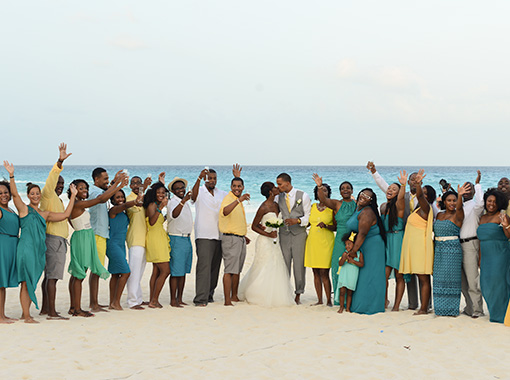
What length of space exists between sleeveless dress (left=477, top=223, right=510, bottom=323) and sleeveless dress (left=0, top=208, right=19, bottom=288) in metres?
6.23

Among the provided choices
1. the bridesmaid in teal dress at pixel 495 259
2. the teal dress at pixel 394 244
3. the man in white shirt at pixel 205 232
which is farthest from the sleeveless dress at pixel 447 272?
the man in white shirt at pixel 205 232

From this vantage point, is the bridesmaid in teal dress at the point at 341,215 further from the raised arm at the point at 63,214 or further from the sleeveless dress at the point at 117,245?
the raised arm at the point at 63,214

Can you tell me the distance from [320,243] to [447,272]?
6.30ft

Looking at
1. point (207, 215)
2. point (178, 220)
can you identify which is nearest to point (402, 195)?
point (207, 215)

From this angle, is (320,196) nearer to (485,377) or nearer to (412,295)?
(412,295)

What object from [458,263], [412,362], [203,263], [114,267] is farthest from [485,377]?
[114,267]

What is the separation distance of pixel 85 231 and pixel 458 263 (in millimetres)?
5213

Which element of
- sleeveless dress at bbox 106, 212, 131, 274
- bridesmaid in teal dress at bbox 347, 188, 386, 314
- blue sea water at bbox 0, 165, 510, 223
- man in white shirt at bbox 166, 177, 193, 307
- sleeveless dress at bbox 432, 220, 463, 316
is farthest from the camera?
blue sea water at bbox 0, 165, 510, 223

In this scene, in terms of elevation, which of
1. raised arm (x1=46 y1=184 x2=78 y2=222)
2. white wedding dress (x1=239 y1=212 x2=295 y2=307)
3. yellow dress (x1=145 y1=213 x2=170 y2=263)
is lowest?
white wedding dress (x1=239 y1=212 x2=295 y2=307)

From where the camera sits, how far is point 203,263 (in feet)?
29.1

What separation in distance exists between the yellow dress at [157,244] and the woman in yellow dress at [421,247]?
352 centimetres

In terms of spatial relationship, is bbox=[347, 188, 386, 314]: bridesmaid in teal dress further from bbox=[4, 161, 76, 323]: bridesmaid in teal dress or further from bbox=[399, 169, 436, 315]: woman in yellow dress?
bbox=[4, 161, 76, 323]: bridesmaid in teal dress

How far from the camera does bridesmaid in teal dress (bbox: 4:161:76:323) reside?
23.9 ft

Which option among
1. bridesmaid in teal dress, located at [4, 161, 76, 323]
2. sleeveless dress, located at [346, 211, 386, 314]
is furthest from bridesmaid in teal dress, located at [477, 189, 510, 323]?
bridesmaid in teal dress, located at [4, 161, 76, 323]
